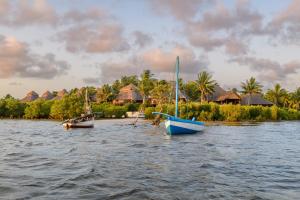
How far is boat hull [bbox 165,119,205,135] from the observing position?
3966 centimetres

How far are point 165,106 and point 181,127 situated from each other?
33.6m

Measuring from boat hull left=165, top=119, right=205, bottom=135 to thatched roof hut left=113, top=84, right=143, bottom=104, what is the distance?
55417mm

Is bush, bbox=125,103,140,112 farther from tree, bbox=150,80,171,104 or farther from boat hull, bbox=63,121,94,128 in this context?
boat hull, bbox=63,121,94,128

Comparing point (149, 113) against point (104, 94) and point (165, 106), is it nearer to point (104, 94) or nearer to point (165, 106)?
point (165, 106)

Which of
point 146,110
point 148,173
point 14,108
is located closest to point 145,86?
point 146,110

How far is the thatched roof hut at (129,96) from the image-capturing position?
321 feet

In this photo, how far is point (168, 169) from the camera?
1820 centimetres

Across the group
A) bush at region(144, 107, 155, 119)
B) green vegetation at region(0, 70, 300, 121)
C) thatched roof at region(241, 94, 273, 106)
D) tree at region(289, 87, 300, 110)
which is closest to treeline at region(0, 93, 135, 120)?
green vegetation at region(0, 70, 300, 121)

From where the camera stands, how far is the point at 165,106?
74.1 meters

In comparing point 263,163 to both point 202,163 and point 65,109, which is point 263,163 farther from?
point 65,109

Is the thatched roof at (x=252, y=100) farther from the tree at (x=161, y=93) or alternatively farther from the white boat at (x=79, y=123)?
the white boat at (x=79, y=123)

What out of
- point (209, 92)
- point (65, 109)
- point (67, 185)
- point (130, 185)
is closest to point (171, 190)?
point (130, 185)

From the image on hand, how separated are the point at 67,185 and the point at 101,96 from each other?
86.0m

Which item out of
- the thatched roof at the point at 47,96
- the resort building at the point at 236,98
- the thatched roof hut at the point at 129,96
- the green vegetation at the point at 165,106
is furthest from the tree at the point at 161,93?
the thatched roof at the point at 47,96
